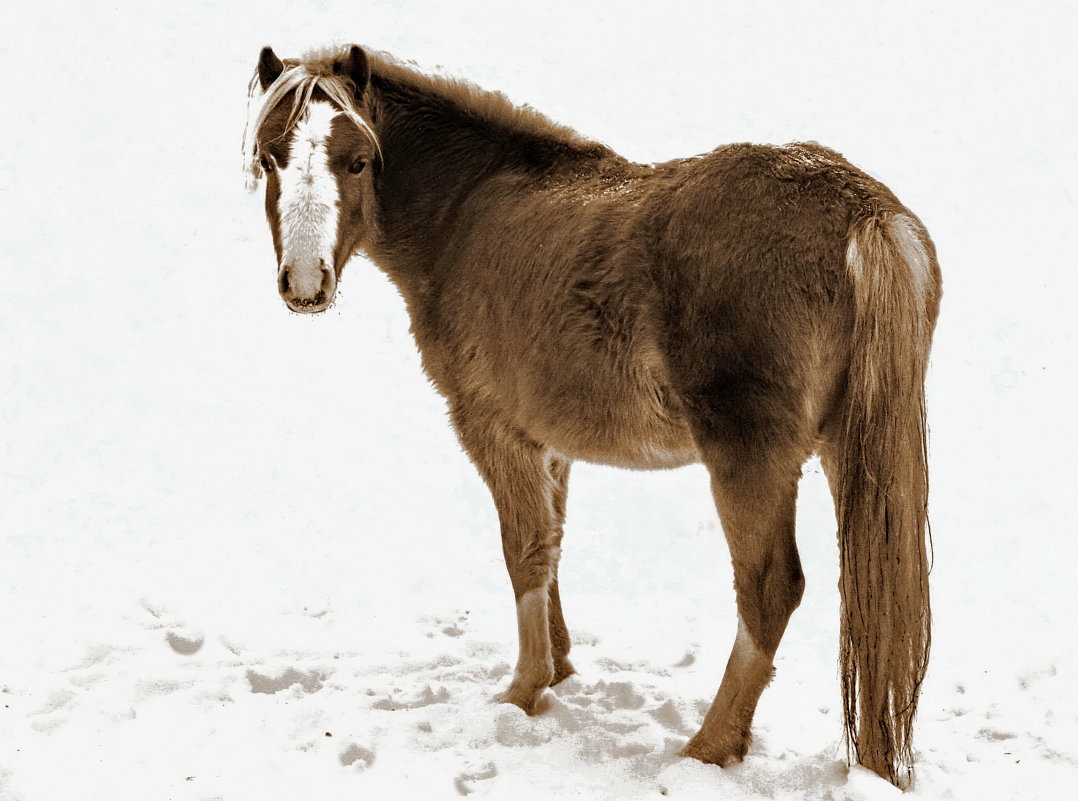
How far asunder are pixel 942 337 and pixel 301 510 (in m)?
4.68

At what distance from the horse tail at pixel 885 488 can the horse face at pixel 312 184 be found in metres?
1.90

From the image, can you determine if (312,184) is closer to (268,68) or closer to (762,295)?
(268,68)

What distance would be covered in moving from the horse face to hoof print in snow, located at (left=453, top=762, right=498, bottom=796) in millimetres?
1799

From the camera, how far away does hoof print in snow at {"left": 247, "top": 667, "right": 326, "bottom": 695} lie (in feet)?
14.9

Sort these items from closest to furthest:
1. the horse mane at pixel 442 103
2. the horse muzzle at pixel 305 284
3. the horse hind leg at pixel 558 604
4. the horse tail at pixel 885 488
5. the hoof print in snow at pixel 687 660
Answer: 1. the horse tail at pixel 885 488
2. the horse muzzle at pixel 305 284
3. the horse mane at pixel 442 103
4. the horse hind leg at pixel 558 604
5. the hoof print in snow at pixel 687 660

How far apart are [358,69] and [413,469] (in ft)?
10.5

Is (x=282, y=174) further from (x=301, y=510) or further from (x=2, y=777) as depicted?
(x=301, y=510)

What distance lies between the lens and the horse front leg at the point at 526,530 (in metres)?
4.42

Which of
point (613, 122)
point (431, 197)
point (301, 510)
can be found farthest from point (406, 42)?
point (431, 197)

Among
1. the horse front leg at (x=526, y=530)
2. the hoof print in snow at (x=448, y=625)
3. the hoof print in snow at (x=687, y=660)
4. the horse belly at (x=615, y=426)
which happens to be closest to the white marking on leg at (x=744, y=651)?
the horse belly at (x=615, y=426)

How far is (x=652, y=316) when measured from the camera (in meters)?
3.66

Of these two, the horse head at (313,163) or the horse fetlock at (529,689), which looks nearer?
the horse head at (313,163)

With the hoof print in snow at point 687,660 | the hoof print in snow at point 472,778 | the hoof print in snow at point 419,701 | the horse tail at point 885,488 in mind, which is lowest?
the hoof print in snow at point 472,778

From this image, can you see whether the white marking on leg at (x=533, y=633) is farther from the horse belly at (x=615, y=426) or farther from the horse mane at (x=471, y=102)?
the horse mane at (x=471, y=102)
